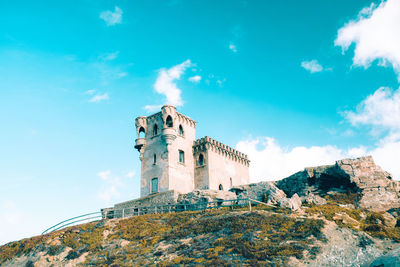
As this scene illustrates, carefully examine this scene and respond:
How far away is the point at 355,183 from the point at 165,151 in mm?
23200

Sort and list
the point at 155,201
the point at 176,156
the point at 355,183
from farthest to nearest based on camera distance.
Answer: the point at 176,156 → the point at 155,201 → the point at 355,183

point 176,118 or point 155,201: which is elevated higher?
point 176,118

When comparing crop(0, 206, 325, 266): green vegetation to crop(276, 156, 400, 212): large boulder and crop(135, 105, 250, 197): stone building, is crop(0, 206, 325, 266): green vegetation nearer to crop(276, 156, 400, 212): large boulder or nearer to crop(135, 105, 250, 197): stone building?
crop(276, 156, 400, 212): large boulder

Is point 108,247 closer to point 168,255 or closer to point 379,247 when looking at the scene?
point 168,255

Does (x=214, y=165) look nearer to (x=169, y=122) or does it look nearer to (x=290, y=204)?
(x=169, y=122)

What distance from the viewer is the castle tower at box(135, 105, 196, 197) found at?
4300 cm

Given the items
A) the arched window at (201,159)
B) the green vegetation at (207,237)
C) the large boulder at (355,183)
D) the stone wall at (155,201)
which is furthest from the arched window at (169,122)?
the large boulder at (355,183)

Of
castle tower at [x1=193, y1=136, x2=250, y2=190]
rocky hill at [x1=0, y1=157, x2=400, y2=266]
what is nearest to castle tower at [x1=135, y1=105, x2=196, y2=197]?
castle tower at [x1=193, y1=136, x2=250, y2=190]

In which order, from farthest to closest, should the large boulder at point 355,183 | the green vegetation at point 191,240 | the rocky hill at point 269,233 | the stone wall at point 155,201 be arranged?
the stone wall at point 155,201 → the large boulder at point 355,183 → the green vegetation at point 191,240 → the rocky hill at point 269,233

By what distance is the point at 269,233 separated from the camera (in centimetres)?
2064

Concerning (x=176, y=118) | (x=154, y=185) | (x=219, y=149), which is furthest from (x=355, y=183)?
(x=154, y=185)

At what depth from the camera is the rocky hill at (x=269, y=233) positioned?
60.3 ft

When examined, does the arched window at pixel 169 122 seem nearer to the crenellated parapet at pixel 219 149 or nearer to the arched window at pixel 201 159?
the crenellated parapet at pixel 219 149

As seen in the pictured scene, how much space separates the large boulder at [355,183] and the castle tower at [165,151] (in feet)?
50.0
